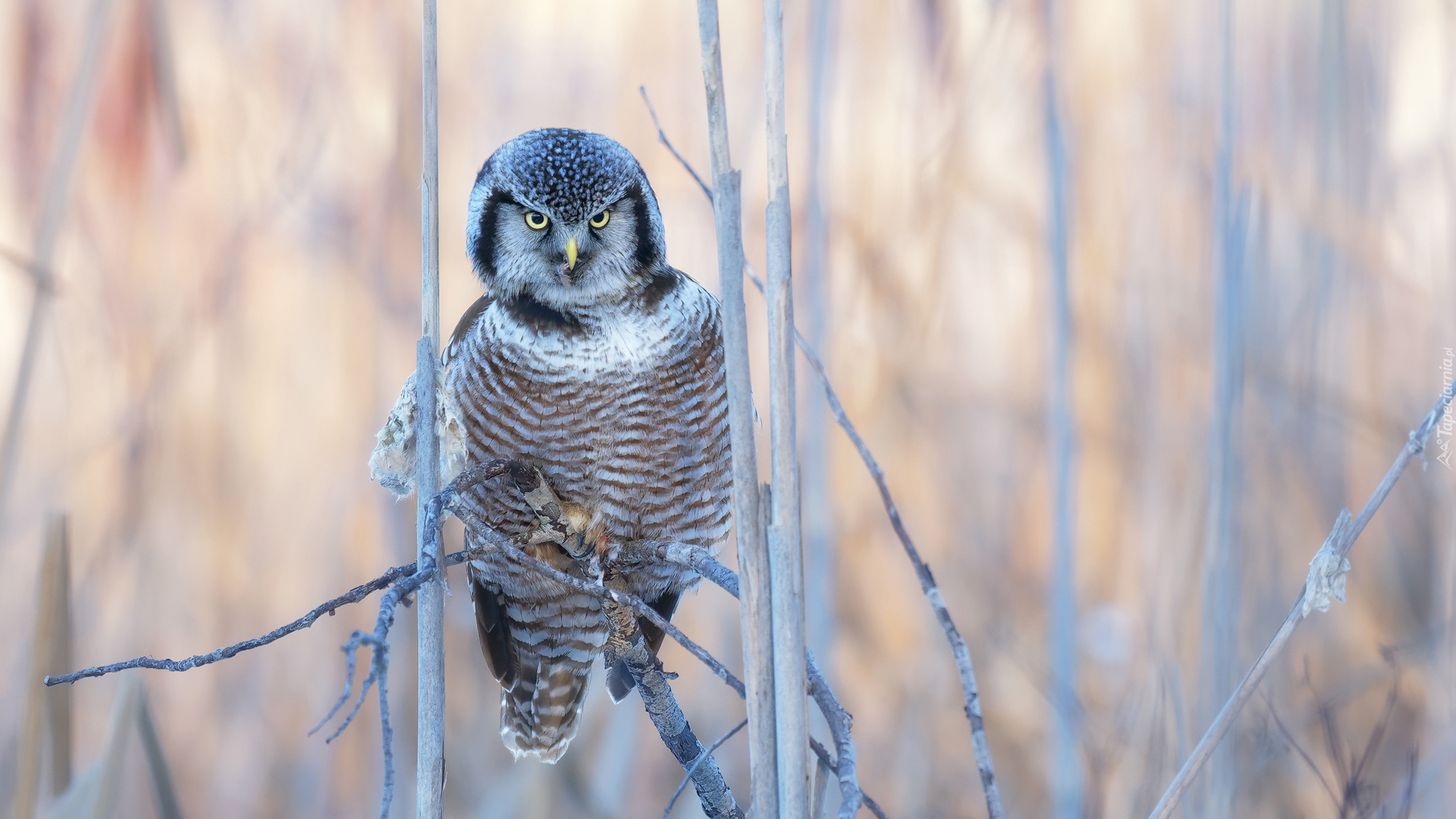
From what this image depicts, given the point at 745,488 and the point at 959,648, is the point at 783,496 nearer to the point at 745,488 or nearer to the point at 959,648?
the point at 745,488

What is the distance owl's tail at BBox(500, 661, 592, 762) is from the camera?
1873 mm

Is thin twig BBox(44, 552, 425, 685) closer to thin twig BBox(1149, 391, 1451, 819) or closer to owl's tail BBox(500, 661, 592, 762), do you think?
thin twig BBox(1149, 391, 1451, 819)

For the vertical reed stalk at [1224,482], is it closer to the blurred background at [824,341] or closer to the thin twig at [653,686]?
the blurred background at [824,341]

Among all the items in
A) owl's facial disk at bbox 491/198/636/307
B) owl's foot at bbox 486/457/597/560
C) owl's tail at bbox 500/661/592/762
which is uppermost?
owl's facial disk at bbox 491/198/636/307

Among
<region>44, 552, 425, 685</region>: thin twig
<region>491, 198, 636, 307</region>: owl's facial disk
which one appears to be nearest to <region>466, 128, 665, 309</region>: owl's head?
<region>491, 198, 636, 307</region>: owl's facial disk

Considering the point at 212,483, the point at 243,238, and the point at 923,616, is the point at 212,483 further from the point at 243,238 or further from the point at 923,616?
the point at 923,616

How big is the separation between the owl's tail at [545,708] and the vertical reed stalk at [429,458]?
2.58 ft

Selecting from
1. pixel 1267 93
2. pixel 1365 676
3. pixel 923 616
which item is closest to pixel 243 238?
pixel 923 616

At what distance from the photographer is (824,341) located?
2170mm

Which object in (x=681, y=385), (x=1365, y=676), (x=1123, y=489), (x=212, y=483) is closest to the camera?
(x=681, y=385)

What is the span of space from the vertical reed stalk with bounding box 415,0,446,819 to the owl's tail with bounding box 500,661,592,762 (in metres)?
0.79

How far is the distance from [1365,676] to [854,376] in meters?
1.33

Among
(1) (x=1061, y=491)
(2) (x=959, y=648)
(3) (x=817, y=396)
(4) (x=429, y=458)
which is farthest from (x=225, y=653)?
(1) (x=1061, y=491)

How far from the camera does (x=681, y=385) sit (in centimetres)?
158
